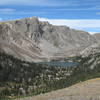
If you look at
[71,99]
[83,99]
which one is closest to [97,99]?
[83,99]

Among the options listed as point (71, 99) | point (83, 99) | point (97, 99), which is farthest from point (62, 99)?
point (97, 99)

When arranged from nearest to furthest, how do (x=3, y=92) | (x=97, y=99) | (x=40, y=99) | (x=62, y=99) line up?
(x=97, y=99) < (x=62, y=99) < (x=40, y=99) < (x=3, y=92)

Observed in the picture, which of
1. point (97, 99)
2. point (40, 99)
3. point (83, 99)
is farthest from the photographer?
point (40, 99)

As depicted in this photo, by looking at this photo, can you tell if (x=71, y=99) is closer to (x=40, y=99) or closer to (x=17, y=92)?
(x=40, y=99)

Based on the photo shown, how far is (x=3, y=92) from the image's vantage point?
18588 cm

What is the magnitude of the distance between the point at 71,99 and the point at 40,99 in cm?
777

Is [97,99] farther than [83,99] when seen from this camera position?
No

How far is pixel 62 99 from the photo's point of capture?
35781 mm

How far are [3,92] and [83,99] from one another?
527ft

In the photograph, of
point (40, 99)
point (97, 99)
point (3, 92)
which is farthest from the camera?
point (3, 92)

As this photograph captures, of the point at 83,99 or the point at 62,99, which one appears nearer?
the point at 83,99

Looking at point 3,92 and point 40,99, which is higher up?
point 40,99

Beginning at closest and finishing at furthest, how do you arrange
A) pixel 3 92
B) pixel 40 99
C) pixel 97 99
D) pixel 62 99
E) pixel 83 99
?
pixel 97 99, pixel 83 99, pixel 62 99, pixel 40 99, pixel 3 92

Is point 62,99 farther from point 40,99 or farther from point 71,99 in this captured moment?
point 40,99
